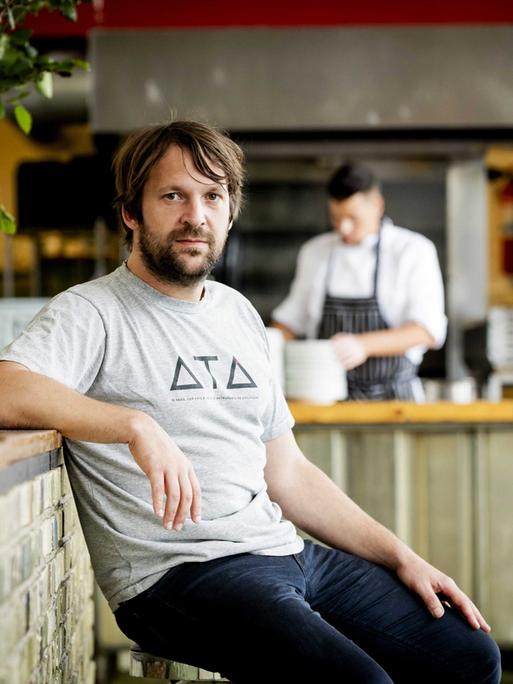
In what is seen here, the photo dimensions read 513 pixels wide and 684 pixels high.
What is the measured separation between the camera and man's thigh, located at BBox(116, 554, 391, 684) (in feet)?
4.90

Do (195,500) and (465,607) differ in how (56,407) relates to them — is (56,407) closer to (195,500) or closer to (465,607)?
(195,500)

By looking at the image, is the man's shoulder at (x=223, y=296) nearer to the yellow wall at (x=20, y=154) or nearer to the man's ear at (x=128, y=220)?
the man's ear at (x=128, y=220)

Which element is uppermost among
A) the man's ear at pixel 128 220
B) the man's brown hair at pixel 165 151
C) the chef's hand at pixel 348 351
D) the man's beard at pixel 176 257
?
the man's brown hair at pixel 165 151

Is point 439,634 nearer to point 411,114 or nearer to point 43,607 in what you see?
point 43,607

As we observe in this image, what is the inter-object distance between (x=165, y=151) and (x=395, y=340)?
201 centimetres

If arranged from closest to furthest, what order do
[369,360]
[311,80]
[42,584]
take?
1. [42,584]
2. [369,360]
3. [311,80]

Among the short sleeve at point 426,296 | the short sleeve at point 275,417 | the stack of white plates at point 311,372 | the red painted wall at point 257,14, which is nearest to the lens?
the short sleeve at point 275,417

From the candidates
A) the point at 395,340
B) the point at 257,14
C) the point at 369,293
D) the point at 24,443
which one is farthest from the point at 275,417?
the point at 257,14

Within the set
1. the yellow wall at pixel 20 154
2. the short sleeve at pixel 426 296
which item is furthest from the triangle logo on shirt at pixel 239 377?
Result: the yellow wall at pixel 20 154

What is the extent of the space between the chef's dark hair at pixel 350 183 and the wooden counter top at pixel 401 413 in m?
0.99

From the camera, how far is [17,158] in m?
7.02

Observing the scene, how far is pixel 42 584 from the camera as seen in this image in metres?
1.50

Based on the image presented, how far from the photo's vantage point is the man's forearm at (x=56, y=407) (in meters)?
1.58

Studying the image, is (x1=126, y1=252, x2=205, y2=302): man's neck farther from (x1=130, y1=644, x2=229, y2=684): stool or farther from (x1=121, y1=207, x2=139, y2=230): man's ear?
(x1=130, y1=644, x2=229, y2=684): stool
